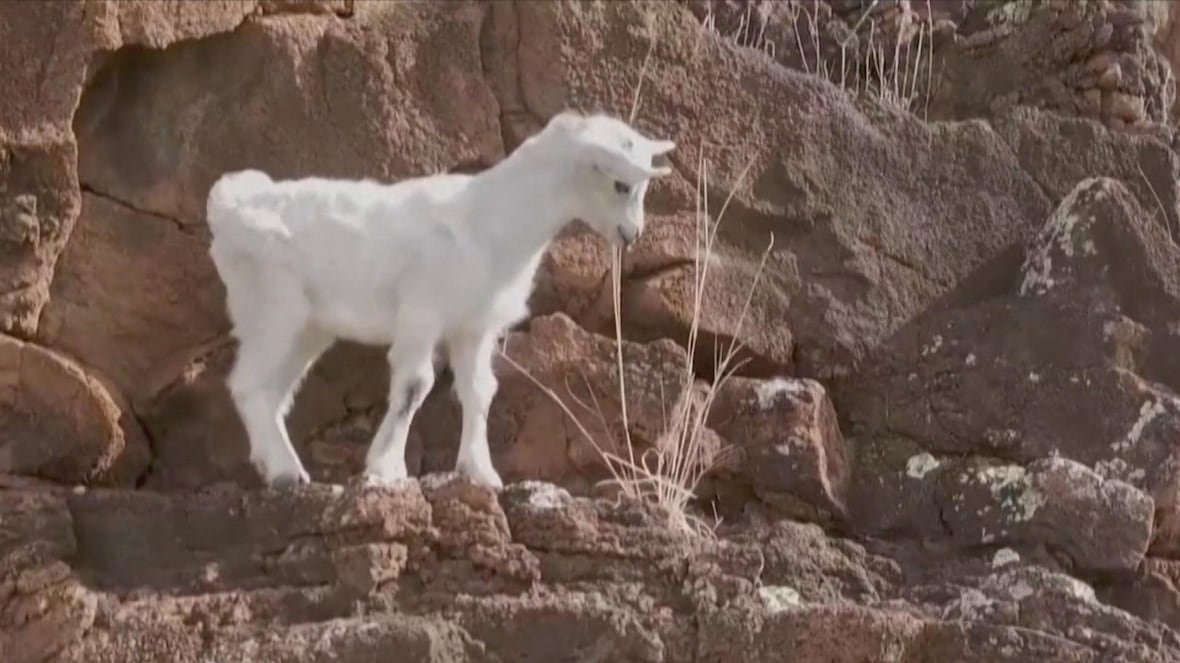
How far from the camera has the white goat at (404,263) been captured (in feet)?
7.86

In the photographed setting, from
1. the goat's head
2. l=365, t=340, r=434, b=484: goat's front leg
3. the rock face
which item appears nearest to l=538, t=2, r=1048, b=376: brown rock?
the rock face

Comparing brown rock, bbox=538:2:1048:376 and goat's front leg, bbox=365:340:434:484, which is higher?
brown rock, bbox=538:2:1048:376

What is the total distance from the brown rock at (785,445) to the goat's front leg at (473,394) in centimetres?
44

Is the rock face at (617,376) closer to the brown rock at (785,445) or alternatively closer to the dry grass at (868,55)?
the brown rock at (785,445)

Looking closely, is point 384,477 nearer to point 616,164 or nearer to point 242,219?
point 242,219

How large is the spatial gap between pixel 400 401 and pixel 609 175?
440 mm

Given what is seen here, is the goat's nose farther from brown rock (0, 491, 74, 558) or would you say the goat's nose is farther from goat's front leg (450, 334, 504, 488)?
brown rock (0, 491, 74, 558)

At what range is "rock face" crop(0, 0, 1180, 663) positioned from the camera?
7.39ft

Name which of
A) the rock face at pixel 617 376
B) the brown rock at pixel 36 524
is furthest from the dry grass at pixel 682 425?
the brown rock at pixel 36 524

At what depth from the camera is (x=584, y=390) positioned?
276cm

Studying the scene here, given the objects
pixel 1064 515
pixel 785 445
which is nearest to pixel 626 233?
pixel 785 445

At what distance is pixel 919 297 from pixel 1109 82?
2.40 ft

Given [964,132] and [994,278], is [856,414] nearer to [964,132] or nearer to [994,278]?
[994,278]

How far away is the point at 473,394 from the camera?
2.47m
